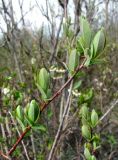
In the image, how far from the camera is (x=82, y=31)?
93 centimetres

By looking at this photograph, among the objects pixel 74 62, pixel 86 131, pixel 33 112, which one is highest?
pixel 74 62

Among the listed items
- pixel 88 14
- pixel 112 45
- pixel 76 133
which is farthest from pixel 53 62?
pixel 112 45

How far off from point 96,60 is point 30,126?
0.24 meters

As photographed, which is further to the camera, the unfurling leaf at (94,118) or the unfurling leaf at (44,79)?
the unfurling leaf at (94,118)

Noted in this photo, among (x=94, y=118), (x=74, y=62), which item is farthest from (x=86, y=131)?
(x=74, y=62)

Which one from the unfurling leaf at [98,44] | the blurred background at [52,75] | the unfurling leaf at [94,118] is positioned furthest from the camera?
the blurred background at [52,75]

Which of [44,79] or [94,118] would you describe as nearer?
[44,79]

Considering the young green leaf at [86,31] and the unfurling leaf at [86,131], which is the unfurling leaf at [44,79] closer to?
the young green leaf at [86,31]

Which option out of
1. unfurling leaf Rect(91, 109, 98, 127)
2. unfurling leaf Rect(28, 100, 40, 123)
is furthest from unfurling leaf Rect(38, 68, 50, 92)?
unfurling leaf Rect(91, 109, 98, 127)

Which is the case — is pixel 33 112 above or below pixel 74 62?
below

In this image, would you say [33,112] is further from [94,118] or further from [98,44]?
[94,118]

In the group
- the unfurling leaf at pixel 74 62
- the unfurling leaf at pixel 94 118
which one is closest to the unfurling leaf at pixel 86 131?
the unfurling leaf at pixel 94 118

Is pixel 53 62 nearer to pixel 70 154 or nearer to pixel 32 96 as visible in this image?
pixel 32 96

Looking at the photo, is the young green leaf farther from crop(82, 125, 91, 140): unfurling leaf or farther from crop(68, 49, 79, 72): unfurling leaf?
crop(82, 125, 91, 140): unfurling leaf
